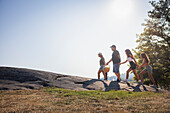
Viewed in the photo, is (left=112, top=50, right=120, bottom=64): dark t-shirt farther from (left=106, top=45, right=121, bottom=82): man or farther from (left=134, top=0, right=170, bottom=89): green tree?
(left=134, top=0, right=170, bottom=89): green tree

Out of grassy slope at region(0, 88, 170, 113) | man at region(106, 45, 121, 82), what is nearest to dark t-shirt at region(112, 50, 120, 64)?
man at region(106, 45, 121, 82)

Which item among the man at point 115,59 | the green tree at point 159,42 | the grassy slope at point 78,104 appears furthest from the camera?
the green tree at point 159,42

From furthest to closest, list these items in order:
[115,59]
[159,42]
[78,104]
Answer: [159,42] < [115,59] < [78,104]

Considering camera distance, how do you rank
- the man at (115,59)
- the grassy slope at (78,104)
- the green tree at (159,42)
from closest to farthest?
the grassy slope at (78,104)
the man at (115,59)
the green tree at (159,42)

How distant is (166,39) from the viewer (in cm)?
1936

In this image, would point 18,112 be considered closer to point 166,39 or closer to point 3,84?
point 3,84

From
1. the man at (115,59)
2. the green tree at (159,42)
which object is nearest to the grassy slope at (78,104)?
the man at (115,59)

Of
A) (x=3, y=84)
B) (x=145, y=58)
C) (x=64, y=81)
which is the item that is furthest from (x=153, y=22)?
(x=3, y=84)

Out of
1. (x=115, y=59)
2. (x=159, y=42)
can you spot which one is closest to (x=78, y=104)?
(x=115, y=59)

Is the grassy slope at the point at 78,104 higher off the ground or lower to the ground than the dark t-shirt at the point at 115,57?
lower

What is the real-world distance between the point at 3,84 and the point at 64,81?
3.24 metres

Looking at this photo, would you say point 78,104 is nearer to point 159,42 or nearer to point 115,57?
point 115,57

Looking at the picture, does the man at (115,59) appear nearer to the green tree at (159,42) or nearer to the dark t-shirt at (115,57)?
the dark t-shirt at (115,57)

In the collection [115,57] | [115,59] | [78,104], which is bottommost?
[78,104]
